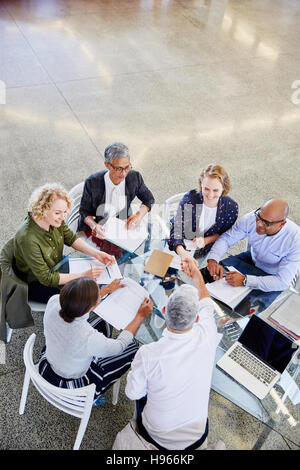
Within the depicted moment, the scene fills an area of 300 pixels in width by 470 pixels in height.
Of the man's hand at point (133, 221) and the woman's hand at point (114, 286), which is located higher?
the woman's hand at point (114, 286)

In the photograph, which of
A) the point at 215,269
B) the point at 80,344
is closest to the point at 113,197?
the point at 215,269

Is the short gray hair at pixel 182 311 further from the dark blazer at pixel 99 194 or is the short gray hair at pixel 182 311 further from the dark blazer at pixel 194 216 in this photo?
the dark blazer at pixel 99 194

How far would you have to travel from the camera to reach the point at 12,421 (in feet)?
9.13

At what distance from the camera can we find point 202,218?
132 inches

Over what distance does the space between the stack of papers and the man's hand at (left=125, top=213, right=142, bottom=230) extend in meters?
1.30

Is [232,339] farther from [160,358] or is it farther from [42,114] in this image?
[42,114]

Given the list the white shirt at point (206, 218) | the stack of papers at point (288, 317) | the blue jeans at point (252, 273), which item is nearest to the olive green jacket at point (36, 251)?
the white shirt at point (206, 218)

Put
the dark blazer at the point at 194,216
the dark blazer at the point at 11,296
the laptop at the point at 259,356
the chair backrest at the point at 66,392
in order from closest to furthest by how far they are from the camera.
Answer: the chair backrest at the point at 66,392
the laptop at the point at 259,356
the dark blazer at the point at 11,296
the dark blazer at the point at 194,216

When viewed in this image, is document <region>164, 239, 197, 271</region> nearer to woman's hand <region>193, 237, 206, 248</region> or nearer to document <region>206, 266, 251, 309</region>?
woman's hand <region>193, 237, 206, 248</region>

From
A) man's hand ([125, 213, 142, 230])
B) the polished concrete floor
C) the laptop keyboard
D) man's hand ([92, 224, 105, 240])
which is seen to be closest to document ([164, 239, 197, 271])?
man's hand ([125, 213, 142, 230])

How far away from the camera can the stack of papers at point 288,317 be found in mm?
2682

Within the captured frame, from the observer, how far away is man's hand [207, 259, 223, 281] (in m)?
3.00

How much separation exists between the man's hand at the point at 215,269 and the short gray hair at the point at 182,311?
34.9 inches
